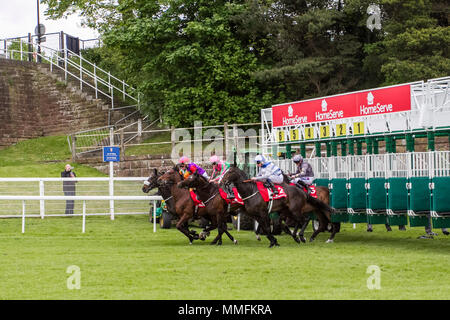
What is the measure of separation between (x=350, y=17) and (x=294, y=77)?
3.37 metres

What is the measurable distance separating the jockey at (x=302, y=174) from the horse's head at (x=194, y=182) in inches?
89.3

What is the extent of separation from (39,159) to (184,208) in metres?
18.1

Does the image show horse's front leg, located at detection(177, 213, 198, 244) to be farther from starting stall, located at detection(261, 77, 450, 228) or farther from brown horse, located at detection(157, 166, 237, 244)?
starting stall, located at detection(261, 77, 450, 228)

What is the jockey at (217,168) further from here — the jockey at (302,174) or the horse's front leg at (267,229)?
the horse's front leg at (267,229)

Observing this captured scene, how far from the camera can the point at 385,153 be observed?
15625 millimetres

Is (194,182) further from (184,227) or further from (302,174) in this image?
(302,174)

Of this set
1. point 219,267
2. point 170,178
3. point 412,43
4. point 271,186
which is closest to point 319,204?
point 271,186

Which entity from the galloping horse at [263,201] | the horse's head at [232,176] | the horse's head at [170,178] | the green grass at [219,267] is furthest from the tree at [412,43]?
the horse's head at [232,176]

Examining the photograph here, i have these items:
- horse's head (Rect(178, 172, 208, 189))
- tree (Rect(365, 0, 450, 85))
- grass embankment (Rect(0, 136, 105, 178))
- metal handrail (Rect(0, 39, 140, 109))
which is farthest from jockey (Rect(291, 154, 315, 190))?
metal handrail (Rect(0, 39, 140, 109))

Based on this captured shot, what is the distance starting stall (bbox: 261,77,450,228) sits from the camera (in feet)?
46.0

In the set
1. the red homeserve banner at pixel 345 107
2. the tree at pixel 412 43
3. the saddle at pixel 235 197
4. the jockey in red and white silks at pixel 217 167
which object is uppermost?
the tree at pixel 412 43

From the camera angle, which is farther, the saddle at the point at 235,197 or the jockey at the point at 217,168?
the jockey at the point at 217,168

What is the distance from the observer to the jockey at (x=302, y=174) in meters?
17.2
